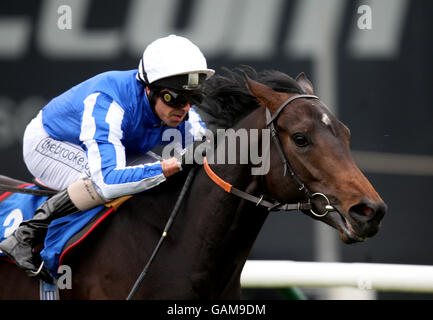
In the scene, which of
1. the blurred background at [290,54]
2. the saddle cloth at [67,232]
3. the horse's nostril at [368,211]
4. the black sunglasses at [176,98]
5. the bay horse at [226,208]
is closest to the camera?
the horse's nostril at [368,211]

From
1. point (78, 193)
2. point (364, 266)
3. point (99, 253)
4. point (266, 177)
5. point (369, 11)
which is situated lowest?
point (364, 266)

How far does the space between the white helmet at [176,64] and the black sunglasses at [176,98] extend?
0.05 meters

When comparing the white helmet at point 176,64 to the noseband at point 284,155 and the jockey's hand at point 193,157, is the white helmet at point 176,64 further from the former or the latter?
the noseband at point 284,155

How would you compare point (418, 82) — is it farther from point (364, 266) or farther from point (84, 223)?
point (84, 223)

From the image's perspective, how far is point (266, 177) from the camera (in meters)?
A: 2.77

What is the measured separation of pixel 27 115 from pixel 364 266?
A: 2.65m

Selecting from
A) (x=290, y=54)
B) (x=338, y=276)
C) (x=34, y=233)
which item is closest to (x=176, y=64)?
(x=34, y=233)

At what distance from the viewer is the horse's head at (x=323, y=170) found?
2529mm

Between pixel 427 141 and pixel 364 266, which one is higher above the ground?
pixel 427 141

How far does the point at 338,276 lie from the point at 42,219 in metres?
2.05

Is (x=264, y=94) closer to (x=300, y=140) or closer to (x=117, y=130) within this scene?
(x=300, y=140)

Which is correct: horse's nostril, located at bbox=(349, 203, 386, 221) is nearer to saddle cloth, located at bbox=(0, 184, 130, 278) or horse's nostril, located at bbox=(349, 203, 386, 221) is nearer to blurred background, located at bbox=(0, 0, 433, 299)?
saddle cloth, located at bbox=(0, 184, 130, 278)

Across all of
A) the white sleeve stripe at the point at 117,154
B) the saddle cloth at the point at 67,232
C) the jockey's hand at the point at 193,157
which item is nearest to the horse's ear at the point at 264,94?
the jockey's hand at the point at 193,157
